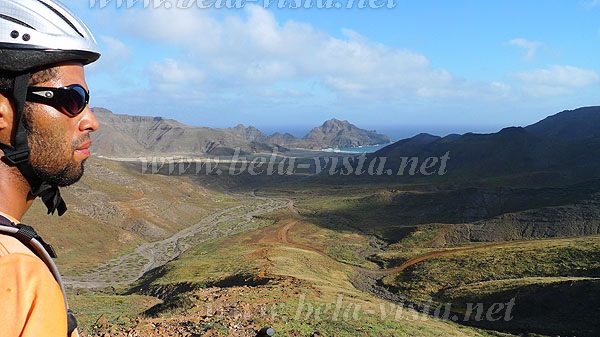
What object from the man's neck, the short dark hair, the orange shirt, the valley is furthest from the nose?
the valley

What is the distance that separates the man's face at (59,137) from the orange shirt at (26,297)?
596mm

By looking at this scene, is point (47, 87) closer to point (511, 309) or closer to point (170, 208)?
point (511, 309)

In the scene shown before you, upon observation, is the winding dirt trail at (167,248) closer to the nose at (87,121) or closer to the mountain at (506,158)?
the mountain at (506,158)

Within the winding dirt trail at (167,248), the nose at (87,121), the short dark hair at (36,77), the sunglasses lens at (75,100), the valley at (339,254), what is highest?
the short dark hair at (36,77)

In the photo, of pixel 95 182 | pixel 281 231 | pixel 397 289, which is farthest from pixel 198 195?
pixel 397 289

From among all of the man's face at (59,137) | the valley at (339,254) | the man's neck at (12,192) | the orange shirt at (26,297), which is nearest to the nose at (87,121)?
the man's face at (59,137)

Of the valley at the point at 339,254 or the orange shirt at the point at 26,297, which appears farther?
the valley at the point at 339,254

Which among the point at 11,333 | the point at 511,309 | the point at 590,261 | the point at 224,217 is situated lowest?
the point at 224,217

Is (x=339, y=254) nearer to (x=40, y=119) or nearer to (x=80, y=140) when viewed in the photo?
(x=80, y=140)

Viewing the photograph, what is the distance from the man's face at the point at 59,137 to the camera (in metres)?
2.17

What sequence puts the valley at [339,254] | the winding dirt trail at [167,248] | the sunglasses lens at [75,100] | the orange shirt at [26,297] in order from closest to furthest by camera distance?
1. the orange shirt at [26,297]
2. the sunglasses lens at [75,100]
3. the valley at [339,254]
4. the winding dirt trail at [167,248]

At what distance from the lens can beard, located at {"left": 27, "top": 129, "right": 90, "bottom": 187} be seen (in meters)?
2.18

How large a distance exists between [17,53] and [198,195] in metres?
115

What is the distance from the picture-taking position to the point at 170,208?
9181cm
